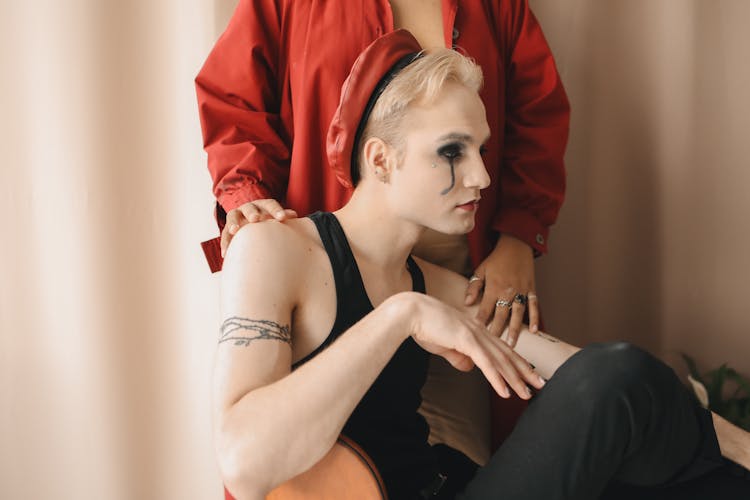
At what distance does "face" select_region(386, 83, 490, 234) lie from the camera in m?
1.02

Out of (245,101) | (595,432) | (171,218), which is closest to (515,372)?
(595,432)

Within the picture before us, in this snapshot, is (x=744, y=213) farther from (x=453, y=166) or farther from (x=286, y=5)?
(x=286, y=5)

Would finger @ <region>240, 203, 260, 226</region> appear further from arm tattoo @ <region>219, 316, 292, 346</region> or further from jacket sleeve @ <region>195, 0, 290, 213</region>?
arm tattoo @ <region>219, 316, 292, 346</region>

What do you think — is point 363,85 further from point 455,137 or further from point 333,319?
point 333,319

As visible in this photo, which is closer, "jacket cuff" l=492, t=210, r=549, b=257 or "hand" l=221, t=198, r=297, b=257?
"hand" l=221, t=198, r=297, b=257

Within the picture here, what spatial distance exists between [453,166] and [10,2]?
1.19m

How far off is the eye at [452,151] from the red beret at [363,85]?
0.45 feet

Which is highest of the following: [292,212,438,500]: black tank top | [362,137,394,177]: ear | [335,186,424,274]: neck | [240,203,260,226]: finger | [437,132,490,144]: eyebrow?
[437,132,490,144]: eyebrow

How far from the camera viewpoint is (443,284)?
1.28 metres

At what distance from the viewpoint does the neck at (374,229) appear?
109cm

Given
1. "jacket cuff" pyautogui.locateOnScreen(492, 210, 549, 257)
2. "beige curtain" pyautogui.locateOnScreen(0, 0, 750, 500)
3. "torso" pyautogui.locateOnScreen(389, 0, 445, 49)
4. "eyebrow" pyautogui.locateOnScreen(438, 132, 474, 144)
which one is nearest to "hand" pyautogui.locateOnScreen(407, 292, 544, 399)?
"eyebrow" pyautogui.locateOnScreen(438, 132, 474, 144)

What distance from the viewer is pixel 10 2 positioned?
1.56 metres

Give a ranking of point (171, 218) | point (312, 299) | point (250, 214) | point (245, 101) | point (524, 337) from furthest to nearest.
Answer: point (171, 218) < point (245, 101) < point (524, 337) < point (250, 214) < point (312, 299)

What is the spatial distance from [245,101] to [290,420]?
736 millimetres
